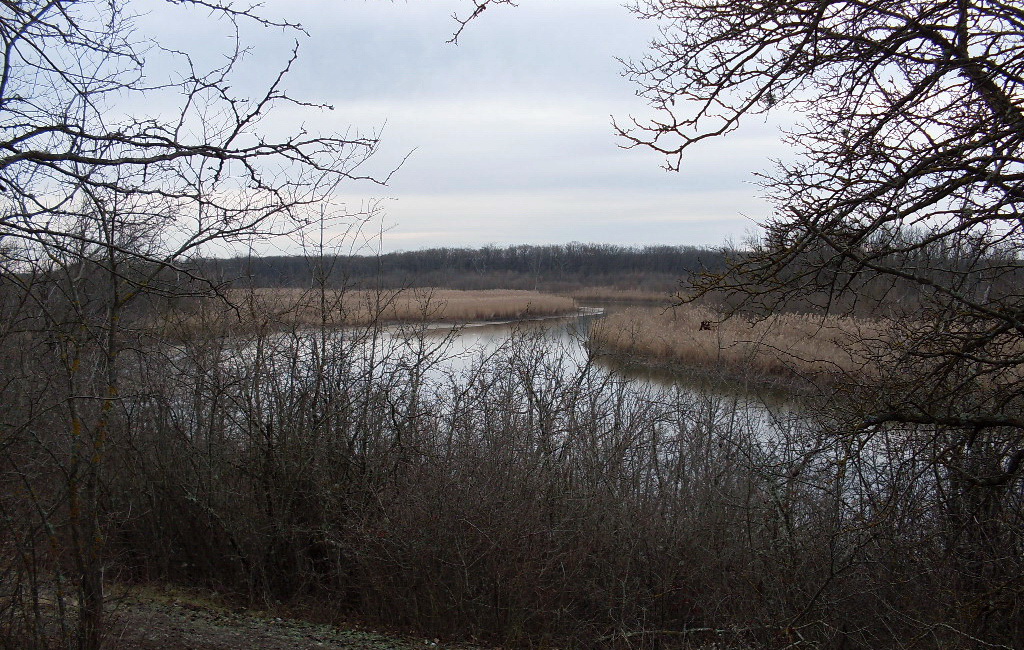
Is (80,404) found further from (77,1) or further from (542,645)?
(542,645)

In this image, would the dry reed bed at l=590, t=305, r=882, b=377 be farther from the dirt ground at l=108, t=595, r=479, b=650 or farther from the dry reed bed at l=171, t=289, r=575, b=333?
the dirt ground at l=108, t=595, r=479, b=650

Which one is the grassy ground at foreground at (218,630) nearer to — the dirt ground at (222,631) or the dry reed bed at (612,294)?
the dirt ground at (222,631)

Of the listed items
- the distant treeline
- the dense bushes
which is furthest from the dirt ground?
the distant treeline

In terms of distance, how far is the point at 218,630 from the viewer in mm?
6711

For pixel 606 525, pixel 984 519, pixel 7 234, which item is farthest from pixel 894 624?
pixel 7 234

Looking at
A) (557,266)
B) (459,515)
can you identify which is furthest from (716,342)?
(557,266)

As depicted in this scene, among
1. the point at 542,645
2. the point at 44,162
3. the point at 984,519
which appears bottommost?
the point at 542,645

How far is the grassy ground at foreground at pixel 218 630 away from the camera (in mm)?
6043

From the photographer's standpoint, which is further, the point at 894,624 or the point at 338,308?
the point at 338,308

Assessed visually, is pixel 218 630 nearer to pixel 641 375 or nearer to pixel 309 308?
pixel 309 308

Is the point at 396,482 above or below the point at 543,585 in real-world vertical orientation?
above

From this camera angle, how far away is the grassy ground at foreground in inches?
238

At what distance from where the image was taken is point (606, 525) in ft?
28.1

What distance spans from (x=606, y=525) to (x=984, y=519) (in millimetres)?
3705
